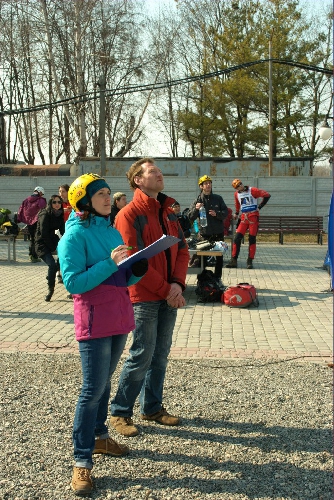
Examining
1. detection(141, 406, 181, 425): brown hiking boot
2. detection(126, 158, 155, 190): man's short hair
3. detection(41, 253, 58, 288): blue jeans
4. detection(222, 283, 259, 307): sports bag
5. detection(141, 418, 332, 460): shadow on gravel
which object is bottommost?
detection(141, 418, 332, 460): shadow on gravel

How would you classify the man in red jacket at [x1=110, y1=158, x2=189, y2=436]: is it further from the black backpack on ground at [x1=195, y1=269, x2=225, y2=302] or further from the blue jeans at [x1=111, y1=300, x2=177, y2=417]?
the black backpack on ground at [x1=195, y1=269, x2=225, y2=302]

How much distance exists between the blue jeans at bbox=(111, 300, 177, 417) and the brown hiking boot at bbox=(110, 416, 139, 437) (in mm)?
34

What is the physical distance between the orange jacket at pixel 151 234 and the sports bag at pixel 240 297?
4897mm

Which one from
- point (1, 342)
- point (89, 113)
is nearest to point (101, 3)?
point (89, 113)

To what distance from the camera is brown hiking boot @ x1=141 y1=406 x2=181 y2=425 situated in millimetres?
4414

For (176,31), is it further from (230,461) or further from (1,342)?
(230,461)

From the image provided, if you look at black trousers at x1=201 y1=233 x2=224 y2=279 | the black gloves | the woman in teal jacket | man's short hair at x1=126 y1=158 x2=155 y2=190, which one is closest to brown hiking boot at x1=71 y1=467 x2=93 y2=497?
the woman in teal jacket

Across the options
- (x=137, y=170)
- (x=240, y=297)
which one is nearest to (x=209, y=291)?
(x=240, y=297)

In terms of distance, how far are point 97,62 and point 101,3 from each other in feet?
17.1

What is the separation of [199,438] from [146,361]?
66 centimetres

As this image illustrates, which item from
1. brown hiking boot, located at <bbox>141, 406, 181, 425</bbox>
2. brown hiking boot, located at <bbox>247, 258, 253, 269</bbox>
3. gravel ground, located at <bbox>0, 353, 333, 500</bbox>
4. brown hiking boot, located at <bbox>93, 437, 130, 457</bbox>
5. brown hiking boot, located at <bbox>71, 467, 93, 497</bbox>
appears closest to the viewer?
brown hiking boot, located at <bbox>71, 467, 93, 497</bbox>

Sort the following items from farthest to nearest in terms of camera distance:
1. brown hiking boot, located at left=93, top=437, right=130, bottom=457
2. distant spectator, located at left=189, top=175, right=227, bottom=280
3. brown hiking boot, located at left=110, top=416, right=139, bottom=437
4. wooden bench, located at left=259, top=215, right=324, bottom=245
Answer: wooden bench, located at left=259, top=215, right=324, bottom=245 < distant spectator, located at left=189, top=175, right=227, bottom=280 < brown hiking boot, located at left=110, top=416, right=139, bottom=437 < brown hiking boot, located at left=93, top=437, right=130, bottom=457

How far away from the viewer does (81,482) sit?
344 cm

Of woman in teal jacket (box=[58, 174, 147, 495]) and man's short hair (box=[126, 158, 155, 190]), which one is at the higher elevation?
man's short hair (box=[126, 158, 155, 190])
